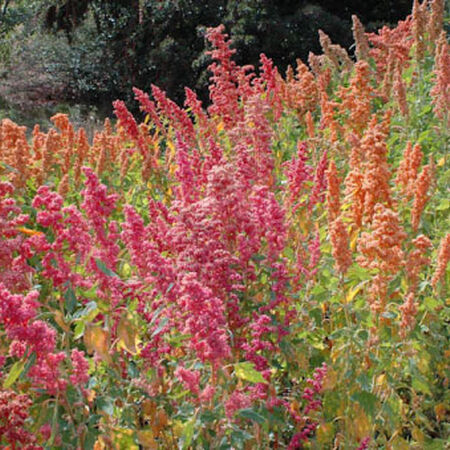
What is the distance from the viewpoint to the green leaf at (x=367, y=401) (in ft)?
6.17

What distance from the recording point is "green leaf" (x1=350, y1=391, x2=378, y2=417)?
188 centimetres

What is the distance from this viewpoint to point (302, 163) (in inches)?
115

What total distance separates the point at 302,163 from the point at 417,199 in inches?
24.1

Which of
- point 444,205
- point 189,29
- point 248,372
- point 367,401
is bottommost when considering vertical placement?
point 367,401

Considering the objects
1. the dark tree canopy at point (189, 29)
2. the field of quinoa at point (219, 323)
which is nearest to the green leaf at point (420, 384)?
the field of quinoa at point (219, 323)

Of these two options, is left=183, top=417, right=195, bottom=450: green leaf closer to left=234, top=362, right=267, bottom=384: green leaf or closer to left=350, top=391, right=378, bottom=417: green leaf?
left=234, top=362, right=267, bottom=384: green leaf

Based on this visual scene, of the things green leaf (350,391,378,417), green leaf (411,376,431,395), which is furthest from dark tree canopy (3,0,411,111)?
green leaf (350,391,378,417)

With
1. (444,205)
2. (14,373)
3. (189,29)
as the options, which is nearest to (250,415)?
(14,373)

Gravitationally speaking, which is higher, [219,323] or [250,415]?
[219,323]

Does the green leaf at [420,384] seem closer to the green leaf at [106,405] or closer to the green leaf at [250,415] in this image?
the green leaf at [250,415]

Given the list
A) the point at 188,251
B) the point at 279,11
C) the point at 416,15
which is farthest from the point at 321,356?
the point at 279,11

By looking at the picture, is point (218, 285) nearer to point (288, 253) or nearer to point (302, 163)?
point (288, 253)

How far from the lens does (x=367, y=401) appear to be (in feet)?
6.19

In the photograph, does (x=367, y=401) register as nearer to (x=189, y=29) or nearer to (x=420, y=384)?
(x=420, y=384)
